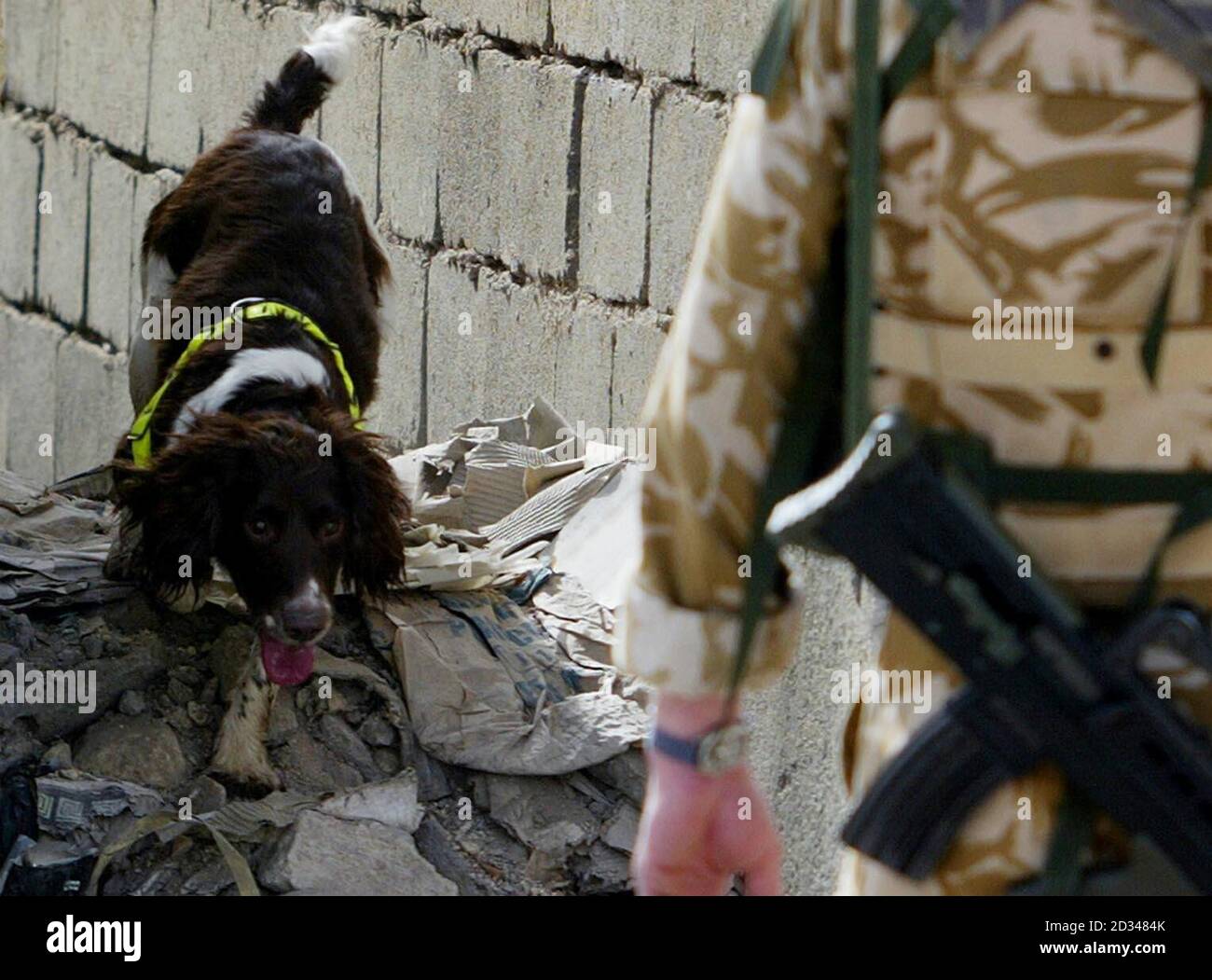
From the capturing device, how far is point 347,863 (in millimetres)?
3914

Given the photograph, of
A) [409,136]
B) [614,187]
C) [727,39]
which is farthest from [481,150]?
[727,39]

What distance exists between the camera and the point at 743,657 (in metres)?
1.64

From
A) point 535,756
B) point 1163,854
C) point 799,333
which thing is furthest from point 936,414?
point 535,756

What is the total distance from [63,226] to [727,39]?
6.97 metres

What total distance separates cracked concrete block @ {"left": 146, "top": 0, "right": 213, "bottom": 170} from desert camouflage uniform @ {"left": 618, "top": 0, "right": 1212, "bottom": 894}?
8.59 metres

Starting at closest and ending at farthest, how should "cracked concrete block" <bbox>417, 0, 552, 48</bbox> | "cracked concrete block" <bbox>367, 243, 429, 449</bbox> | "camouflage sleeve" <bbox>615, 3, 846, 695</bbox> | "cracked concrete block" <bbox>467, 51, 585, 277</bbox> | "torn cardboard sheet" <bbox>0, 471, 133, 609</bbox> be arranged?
"camouflage sleeve" <bbox>615, 3, 846, 695</bbox>
"torn cardboard sheet" <bbox>0, 471, 133, 609</bbox>
"cracked concrete block" <bbox>467, 51, 585, 277</bbox>
"cracked concrete block" <bbox>417, 0, 552, 48</bbox>
"cracked concrete block" <bbox>367, 243, 429, 449</bbox>

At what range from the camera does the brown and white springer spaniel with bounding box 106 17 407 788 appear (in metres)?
4.46

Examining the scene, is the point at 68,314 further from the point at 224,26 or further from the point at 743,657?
the point at 743,657

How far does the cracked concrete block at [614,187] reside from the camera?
19.2 feet

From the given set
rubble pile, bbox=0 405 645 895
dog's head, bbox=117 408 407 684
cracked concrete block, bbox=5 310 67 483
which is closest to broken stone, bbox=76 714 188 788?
rubble pile, bbox=0 405 645 895

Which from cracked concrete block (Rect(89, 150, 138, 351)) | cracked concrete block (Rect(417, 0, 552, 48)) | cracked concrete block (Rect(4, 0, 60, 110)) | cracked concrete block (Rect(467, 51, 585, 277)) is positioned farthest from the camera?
cracked concrete block (Rect(4, 0, 60, 110))

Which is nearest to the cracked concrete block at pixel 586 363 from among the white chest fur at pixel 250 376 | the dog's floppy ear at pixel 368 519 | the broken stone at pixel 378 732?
the white chest fur at pixel 250 376

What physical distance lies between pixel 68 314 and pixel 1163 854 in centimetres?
1029

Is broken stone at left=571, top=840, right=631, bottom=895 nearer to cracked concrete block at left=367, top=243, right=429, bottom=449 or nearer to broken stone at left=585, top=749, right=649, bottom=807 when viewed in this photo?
broken stone at left=585, top=749, right=649, bottom=807
